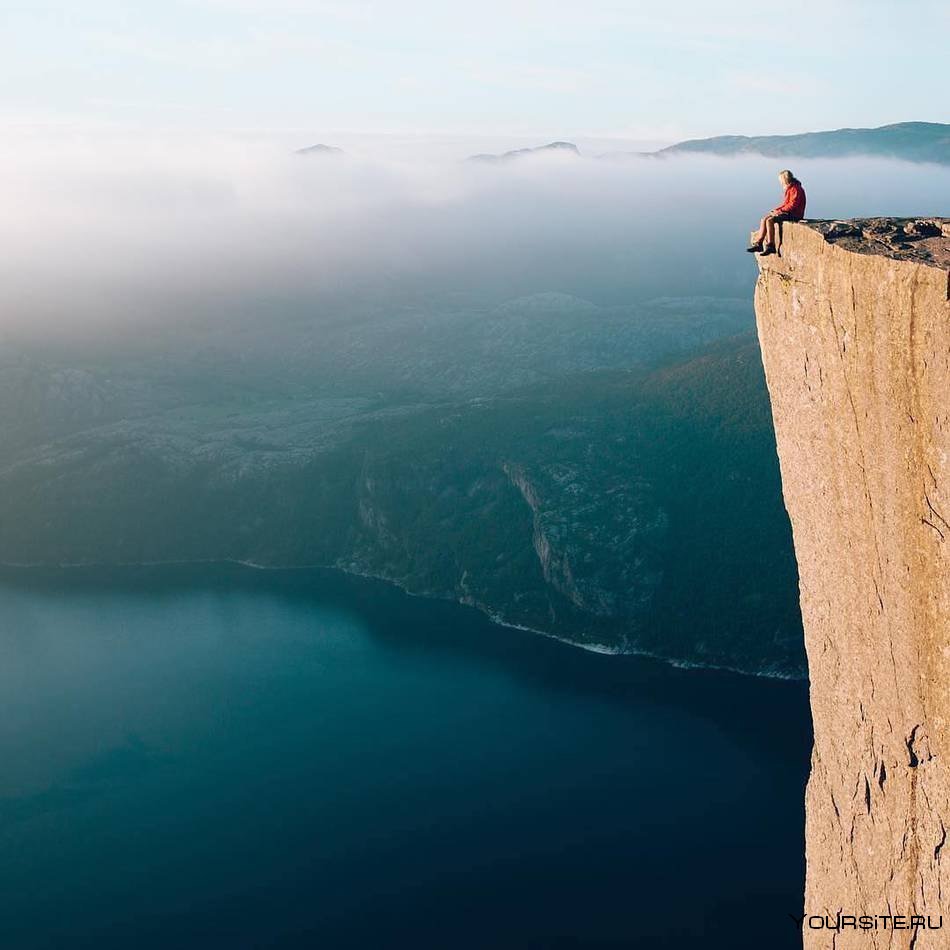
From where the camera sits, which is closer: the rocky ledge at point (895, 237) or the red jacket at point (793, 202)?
the rocky ledge at point (895, 237)

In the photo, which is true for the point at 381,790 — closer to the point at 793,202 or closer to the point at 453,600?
the point at 453,600

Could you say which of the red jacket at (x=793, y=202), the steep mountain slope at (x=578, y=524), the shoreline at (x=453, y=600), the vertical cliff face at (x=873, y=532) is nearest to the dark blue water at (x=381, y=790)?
the shoreline at (x=453, y=600)

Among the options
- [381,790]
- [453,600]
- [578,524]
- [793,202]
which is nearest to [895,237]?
[793,202]

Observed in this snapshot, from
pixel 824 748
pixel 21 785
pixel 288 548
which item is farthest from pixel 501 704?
pixel 824 748

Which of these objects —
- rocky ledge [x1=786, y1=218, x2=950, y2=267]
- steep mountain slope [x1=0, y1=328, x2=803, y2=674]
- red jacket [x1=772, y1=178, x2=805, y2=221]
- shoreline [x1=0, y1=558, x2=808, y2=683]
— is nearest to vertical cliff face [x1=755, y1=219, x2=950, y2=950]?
rocky ledge [x1=786, y1=218, x2=950, y2=267]

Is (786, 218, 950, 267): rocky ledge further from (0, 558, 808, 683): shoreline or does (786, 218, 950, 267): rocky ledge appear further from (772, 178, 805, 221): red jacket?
(0, 558, 808, 683): shoreline

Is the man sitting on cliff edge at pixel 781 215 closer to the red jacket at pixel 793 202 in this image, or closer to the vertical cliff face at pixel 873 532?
the red jacket at pixel 793 202
